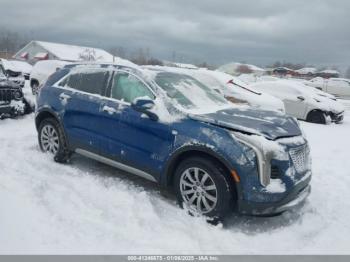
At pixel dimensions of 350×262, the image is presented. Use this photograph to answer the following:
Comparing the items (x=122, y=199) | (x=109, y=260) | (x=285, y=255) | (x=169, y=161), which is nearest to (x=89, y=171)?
(x=122, y=199)

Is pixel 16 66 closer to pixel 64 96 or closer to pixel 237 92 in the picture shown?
pixel 237 92

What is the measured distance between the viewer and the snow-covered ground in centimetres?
389

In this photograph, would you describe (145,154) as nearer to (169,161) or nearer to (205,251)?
(169,161)

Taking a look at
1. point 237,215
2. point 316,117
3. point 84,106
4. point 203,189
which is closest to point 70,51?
point 316,117

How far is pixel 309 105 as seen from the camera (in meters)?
13.2

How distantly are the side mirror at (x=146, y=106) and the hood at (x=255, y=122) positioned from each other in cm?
53

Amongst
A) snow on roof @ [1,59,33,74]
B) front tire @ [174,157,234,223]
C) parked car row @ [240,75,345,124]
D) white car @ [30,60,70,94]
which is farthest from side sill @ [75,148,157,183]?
snow on roof @ [1,59,33,74]

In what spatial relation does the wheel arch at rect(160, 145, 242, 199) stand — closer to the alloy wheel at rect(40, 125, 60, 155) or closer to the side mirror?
the side mirror

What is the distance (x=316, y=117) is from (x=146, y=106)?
988cm

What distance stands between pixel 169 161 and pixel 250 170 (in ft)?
3.51

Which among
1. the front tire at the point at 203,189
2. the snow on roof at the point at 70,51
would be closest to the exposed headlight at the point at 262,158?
the front tire at the point at 203,189

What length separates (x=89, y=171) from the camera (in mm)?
6133

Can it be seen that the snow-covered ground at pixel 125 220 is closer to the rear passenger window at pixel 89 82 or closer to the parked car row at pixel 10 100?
the rear passenger window at pixel 89 82

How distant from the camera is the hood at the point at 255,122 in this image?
4412 millimetres
